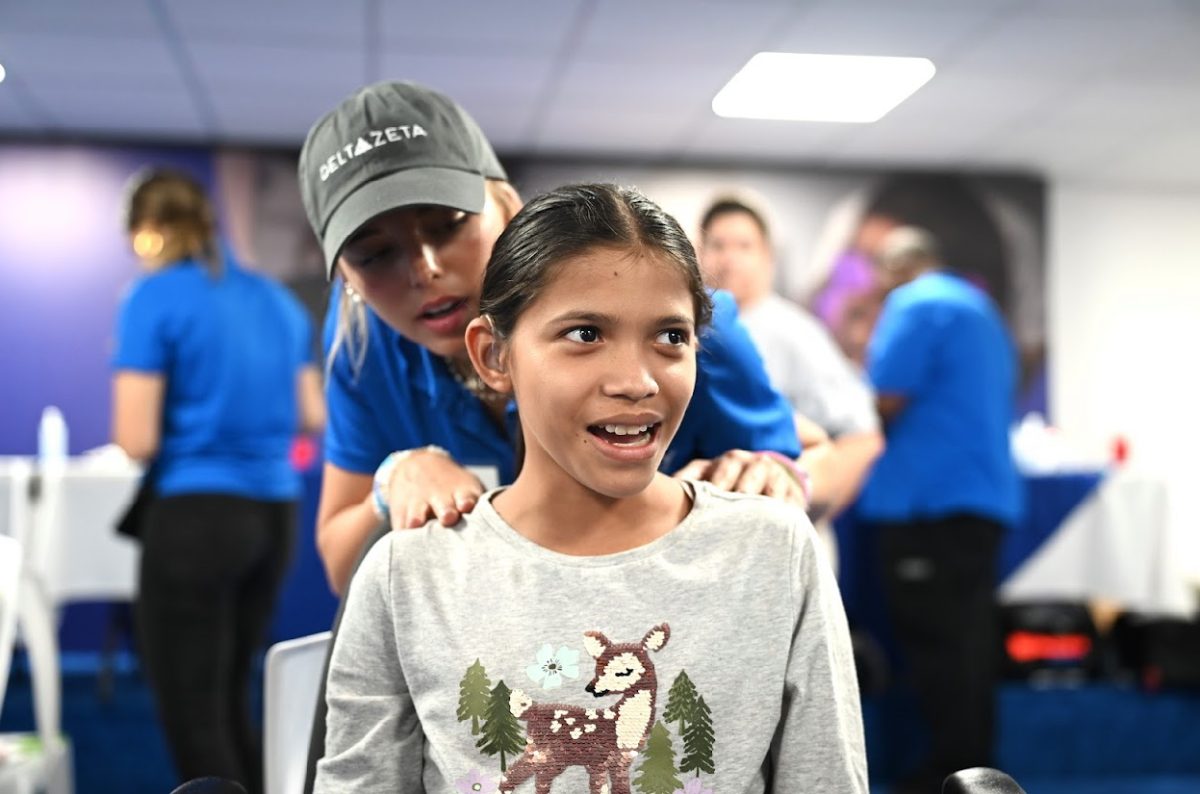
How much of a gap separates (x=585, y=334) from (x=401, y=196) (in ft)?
0.89

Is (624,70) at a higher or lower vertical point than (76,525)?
higher

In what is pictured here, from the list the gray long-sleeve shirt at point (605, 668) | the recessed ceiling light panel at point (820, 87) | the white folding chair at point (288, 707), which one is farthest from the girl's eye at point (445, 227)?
the recessed ceiling light panel at point (820, 87)

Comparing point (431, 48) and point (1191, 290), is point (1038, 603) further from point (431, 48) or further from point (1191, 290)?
point (1191, 290)

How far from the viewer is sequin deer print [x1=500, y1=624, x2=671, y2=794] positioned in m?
1.02

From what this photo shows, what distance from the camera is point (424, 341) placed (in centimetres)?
127

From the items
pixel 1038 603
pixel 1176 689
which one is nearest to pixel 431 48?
pixel 1038 603

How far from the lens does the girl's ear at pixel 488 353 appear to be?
113cm

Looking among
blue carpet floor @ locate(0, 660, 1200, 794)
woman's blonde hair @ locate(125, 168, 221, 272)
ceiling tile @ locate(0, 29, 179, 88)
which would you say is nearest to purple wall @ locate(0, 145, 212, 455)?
ceiling tile @ locate(0, 29, 179, 88)

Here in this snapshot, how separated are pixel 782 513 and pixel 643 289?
0.24 metres

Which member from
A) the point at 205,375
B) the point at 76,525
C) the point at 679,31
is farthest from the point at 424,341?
the point at 679,31

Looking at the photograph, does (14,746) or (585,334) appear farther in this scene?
(14,746)

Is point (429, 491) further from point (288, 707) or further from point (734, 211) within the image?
point (734, 211)

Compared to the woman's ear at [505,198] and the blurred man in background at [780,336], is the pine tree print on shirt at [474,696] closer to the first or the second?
the woman's ear at [505,198]

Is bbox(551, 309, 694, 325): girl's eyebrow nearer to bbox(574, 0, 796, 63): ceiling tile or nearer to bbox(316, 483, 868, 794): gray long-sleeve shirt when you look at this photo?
bbox(316, 483, 868, 794): gray long-sleeve shirt
